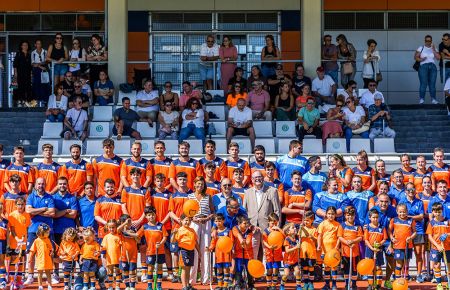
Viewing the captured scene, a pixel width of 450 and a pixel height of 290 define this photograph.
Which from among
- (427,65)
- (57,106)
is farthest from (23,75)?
(427,65)

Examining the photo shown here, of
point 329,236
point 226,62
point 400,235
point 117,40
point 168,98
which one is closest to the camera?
point 329,236

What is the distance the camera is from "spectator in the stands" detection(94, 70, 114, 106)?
24562 millimetres

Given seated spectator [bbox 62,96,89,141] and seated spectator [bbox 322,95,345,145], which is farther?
seated spectator [bbox 62,96,89,141]

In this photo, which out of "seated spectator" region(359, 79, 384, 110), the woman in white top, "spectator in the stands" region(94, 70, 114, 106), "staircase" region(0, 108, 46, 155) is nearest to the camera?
"seated spectator" region(359, 79, 384, 110)

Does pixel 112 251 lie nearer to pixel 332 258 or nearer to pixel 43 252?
pixel 43 252

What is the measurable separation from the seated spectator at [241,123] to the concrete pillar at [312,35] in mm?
2824

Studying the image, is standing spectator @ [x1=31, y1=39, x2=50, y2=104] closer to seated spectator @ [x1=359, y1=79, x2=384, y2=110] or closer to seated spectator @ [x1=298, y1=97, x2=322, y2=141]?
seated spectator @ [x1=298, y1=97, x2=322, y2=141]

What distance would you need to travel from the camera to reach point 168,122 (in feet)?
77.0

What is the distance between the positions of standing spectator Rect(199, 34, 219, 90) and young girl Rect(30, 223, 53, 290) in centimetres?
815

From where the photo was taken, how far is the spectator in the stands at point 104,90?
2456 cm

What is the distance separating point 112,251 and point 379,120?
7859mm

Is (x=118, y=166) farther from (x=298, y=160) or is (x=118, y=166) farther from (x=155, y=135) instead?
(x=155, y=135)

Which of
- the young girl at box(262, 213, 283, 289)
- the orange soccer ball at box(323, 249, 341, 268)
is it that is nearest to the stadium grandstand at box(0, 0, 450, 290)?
the young girl at box(262, 213, 283, 289)

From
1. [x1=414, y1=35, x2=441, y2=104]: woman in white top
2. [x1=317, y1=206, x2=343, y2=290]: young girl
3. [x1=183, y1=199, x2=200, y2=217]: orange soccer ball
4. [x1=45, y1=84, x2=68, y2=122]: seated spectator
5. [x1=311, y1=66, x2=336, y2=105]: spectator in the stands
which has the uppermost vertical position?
[x1=414, y1=35, x2=441, y2=104]: woman in white top
